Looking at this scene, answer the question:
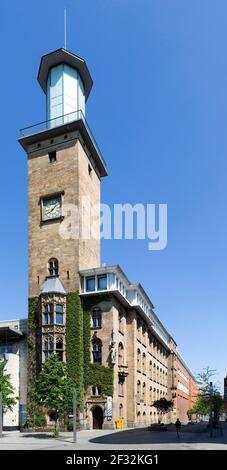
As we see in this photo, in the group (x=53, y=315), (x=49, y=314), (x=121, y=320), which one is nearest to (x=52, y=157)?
(x=49, y=314)

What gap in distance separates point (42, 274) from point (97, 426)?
17.3 m

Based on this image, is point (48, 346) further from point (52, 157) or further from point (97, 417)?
point (52, 157)

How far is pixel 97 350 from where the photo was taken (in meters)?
48.9

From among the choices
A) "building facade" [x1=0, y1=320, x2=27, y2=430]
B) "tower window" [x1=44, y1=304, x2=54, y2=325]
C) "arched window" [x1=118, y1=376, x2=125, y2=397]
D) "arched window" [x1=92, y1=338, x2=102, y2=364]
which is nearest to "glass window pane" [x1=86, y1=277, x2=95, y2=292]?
"tower window" [x1=44, y1=304, x2=54, y2=325]

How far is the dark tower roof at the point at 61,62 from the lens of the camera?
58.3m

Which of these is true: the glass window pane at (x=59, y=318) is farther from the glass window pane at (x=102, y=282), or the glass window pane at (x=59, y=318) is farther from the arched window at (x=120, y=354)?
the arched window at (x=120, y=354)

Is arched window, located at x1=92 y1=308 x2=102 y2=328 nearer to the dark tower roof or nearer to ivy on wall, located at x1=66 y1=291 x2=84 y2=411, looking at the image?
ivy on wall, located at x1=66 y1=291 x2=84 y2=411

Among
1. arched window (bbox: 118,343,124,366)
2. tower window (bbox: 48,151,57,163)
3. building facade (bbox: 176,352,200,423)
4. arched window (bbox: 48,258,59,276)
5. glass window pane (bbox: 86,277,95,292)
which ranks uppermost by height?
tower window (bbox: 48,151,57,163)

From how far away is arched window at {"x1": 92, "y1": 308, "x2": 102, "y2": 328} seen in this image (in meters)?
49.6

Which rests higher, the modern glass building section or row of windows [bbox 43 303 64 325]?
the modern glass building section

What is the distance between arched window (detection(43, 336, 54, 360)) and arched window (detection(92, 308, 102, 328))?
4.78 metres

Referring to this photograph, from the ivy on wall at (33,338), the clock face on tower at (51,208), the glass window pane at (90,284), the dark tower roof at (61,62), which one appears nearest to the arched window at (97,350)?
the glass window pane at (90,284)

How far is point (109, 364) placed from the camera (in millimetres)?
47938
